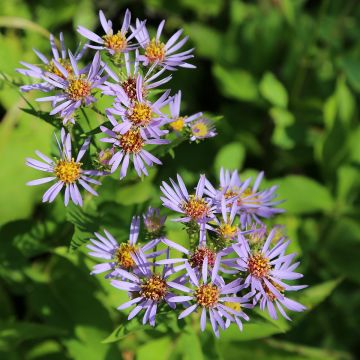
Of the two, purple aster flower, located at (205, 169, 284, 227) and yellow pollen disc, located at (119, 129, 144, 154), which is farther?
purple aster flower, located at (205, 169, 284, 227)

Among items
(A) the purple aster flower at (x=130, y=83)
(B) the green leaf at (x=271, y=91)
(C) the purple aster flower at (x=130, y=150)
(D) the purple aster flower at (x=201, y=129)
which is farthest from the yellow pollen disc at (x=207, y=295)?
(B) the green leaf at (x=271, y=91)

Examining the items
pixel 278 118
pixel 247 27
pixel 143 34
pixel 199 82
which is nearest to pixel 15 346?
pixel 143 34

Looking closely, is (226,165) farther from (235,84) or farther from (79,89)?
(79,89)

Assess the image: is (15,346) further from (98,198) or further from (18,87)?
(18,87)

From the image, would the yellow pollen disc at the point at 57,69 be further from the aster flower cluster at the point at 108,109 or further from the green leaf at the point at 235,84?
the green leaf at the point at 235,84

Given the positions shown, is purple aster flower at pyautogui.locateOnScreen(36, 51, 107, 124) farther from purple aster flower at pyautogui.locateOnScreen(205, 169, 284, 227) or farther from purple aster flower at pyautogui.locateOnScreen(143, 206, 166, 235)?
purple aster flower at pyautogui.locateOnScreen(205, 169, 284, 227)

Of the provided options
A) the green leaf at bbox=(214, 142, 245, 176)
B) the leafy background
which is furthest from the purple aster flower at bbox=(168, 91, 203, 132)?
the green leaf at bbox=(214, 142, 245, 176)

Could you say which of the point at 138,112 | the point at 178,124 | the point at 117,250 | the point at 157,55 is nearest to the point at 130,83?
the point at 138,112
